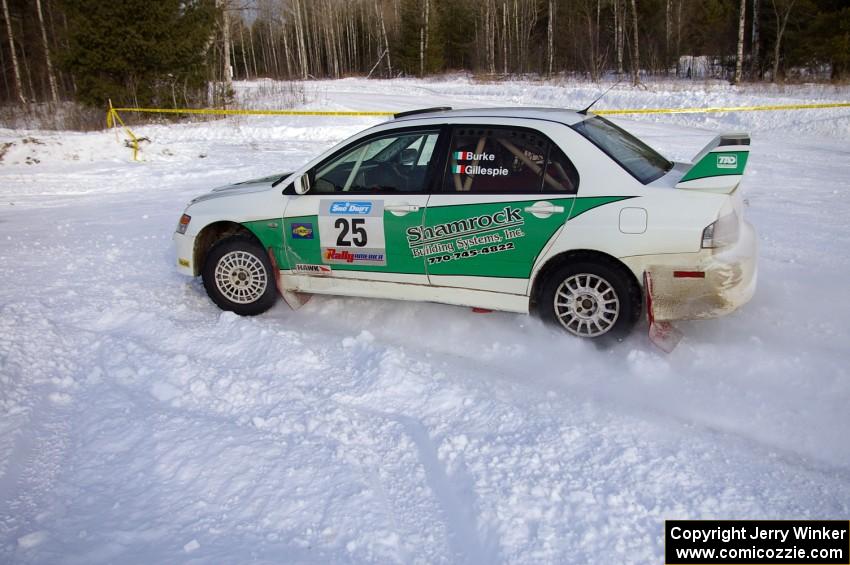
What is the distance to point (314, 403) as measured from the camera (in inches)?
159

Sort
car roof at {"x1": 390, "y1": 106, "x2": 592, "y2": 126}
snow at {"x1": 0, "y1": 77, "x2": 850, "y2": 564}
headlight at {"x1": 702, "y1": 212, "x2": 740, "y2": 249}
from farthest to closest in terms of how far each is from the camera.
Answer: car roof at {"x1": 390, "y1": 106, "x2": 592, "y2": 126} < headlight at {"x1": 702, "y1": 212, "x2": 740, "y2": 249} < snow at {"x1": 0, "y1": 77, "x2": 850, "y2": 564}

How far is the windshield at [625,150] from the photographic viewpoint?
14.8ft

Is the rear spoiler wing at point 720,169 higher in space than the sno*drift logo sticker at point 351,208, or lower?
higher

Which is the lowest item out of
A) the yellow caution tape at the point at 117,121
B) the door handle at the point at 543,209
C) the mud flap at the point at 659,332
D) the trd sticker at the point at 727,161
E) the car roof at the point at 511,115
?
the mud flap at the point at 659,332

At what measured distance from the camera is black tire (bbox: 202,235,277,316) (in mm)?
5500

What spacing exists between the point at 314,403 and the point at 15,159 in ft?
44.8

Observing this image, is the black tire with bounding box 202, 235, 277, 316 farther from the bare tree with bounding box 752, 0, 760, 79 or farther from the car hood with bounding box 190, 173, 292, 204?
the bare tree with bounding box 752, 0, 760, 79

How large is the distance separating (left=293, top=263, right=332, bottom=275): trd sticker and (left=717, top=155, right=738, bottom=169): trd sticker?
3087mm

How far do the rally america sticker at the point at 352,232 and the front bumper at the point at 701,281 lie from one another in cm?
198

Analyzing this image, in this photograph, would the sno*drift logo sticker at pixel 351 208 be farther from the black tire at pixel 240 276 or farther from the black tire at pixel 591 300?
the black tire at pixel 591 300

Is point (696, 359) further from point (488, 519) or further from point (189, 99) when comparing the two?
point (189, 99)

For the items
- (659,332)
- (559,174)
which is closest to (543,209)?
(559,174)

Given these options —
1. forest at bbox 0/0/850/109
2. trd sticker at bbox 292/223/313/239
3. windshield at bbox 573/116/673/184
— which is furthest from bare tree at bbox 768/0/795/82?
A: trd sticker at bbox 292/223/313/239

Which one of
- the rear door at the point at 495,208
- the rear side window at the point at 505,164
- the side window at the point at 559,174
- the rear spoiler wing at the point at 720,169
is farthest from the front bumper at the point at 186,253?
the rear spoiler wing at the point at 720,169
